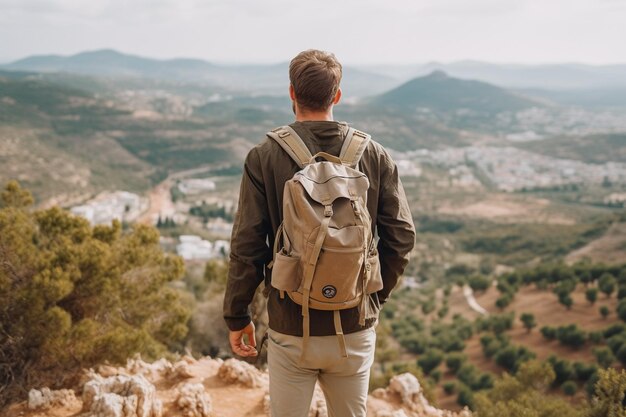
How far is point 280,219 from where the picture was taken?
2.36 meters

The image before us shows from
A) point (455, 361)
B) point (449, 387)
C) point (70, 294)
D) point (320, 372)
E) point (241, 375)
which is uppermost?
point (320, 372)

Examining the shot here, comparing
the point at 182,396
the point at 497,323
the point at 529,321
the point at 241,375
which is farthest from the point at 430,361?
the point at 182,396

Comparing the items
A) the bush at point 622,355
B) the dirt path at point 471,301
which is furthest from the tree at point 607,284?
the bush at point 622,355

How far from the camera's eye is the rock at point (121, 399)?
161 inches

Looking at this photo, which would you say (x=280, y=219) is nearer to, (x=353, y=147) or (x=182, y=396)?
(x=353, y=147)

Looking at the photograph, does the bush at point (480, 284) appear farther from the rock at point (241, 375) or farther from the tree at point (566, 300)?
the rock at point (241, 375)

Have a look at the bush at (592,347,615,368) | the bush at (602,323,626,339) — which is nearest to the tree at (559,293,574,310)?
the bush at (602,323,626,339)

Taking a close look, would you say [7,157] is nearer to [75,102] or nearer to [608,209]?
[75,102]

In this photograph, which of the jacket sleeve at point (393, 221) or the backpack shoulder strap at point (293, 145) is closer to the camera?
the backpack shoulder strap at point (293, 145)

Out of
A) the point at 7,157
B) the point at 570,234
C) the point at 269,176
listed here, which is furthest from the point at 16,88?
the point at 269,176

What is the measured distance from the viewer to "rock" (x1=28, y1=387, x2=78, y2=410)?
14.9 feet

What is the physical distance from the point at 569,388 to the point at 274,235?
12924 mm

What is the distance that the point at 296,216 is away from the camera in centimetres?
208

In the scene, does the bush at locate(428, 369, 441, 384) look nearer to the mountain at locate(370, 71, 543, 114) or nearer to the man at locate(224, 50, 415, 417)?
the man at locate(224, 50, 415, 417)
